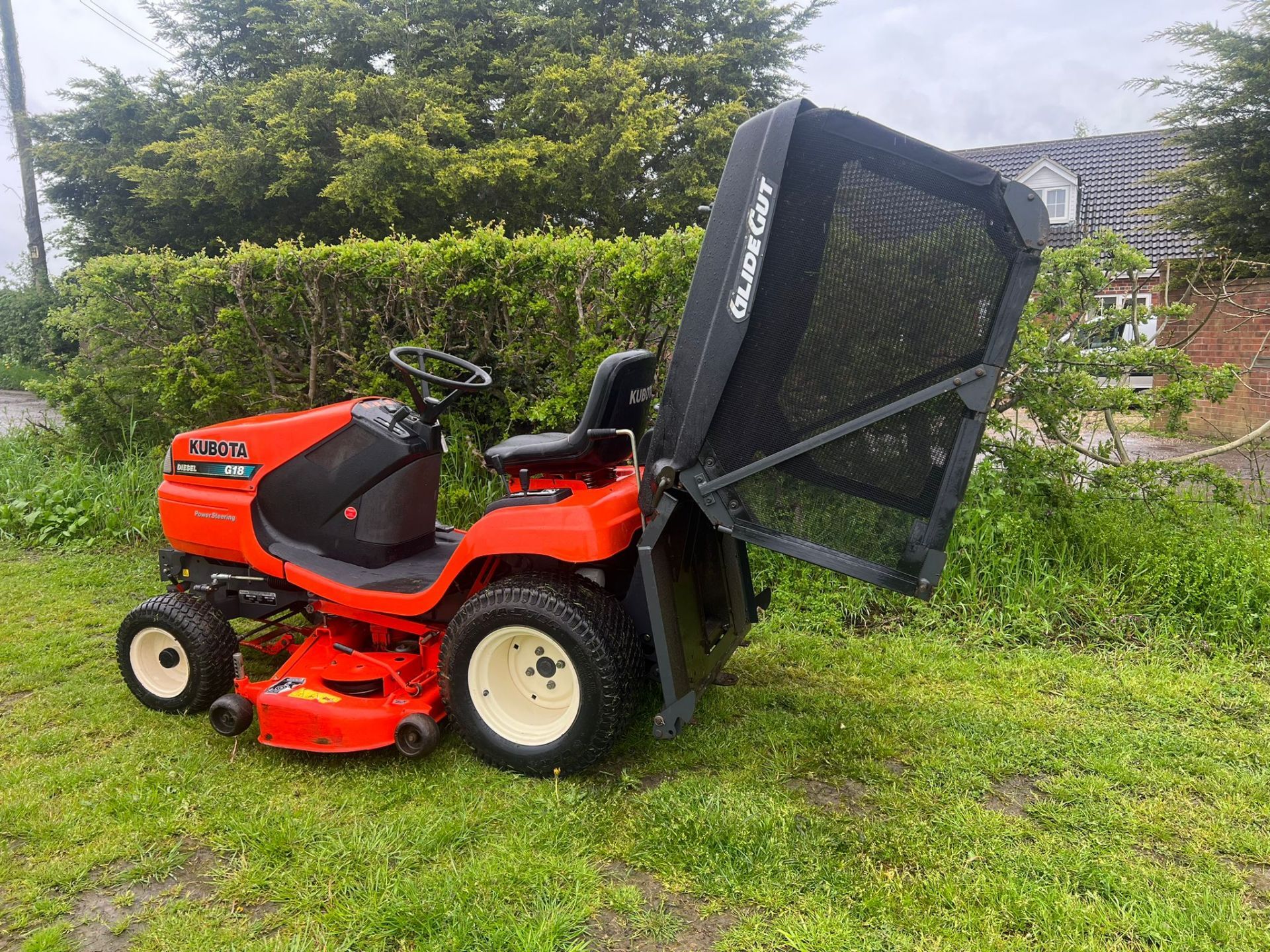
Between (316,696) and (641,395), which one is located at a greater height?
(641,395)

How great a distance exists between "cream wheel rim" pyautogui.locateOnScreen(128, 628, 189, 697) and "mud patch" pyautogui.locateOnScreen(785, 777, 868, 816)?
2475 mm

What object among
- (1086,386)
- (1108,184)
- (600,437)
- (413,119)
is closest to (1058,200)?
(1108,184)

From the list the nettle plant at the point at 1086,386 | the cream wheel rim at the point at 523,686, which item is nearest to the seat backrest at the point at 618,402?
the cream wheel rim at the point at 523,686

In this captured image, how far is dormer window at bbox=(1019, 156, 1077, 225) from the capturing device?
73.1 ft

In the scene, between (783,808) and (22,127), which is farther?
(22,127)

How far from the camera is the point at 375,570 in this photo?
3.38m

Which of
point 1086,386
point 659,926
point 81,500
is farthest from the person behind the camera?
point 81,500

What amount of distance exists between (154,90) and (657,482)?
770 inches

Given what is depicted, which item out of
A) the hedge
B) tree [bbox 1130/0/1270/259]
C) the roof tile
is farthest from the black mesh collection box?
the roof tile

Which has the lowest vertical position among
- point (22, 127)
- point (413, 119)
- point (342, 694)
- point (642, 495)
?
point (342, 694)

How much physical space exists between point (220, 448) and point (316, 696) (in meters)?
1.15

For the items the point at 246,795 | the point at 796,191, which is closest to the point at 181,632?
the point at 246,795

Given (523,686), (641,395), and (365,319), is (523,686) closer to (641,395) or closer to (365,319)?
(641,395)

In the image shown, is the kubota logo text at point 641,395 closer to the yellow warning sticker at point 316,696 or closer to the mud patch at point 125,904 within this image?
the yellow warning sticker at point 316,696
